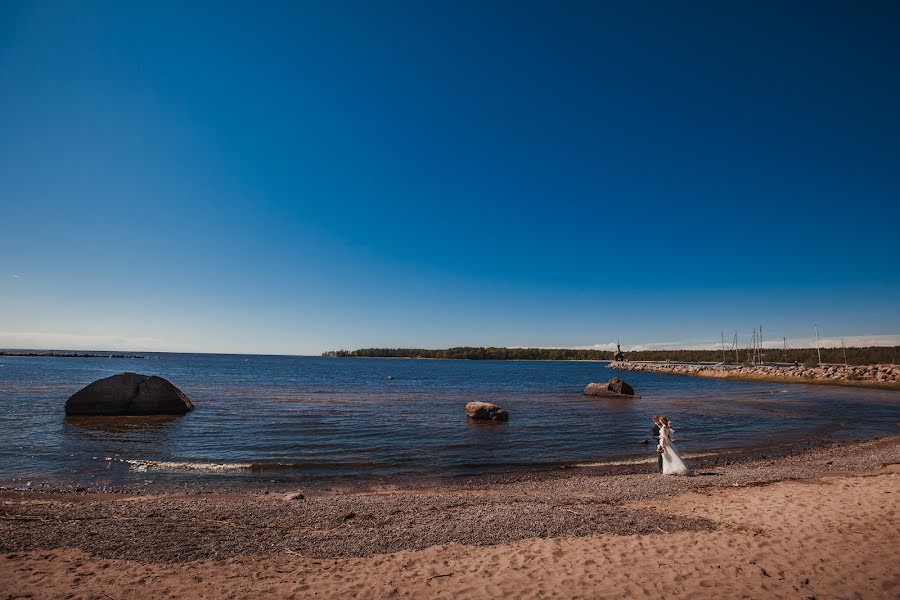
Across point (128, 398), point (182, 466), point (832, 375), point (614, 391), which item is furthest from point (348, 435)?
point (832, 375)

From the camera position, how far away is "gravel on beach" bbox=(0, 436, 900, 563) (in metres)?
8.32

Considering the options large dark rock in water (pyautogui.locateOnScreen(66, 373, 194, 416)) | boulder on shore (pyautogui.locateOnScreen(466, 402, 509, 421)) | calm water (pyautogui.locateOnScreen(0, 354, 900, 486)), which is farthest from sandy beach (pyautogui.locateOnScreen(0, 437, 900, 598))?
large dark rock in water (pyautogui.locateOnScreen(66, 373, 194, 416))

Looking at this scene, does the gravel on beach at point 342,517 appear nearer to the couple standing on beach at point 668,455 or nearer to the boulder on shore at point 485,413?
the couple standing on beach at point 668,455

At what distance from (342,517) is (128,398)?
23.9m

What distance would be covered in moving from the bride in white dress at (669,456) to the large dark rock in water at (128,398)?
27331 mm

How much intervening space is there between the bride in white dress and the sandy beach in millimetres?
2078

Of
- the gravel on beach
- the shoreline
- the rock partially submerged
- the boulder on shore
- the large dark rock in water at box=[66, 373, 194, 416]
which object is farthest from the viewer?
the rock partially submerged

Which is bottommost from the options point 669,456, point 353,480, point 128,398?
point 353,480

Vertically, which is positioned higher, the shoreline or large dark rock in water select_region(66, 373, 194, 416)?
large dark rock in water select_region(66, 373, 194, 416)

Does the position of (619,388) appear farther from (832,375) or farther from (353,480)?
(832,375)

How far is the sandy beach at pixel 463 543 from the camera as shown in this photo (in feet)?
22.5

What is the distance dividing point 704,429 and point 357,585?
996 inches

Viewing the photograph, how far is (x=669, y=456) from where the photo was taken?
1523 cm

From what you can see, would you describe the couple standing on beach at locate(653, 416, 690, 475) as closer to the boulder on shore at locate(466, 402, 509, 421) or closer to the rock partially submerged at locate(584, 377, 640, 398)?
the boulder on shore at locate(466, 402, 509, 421)
